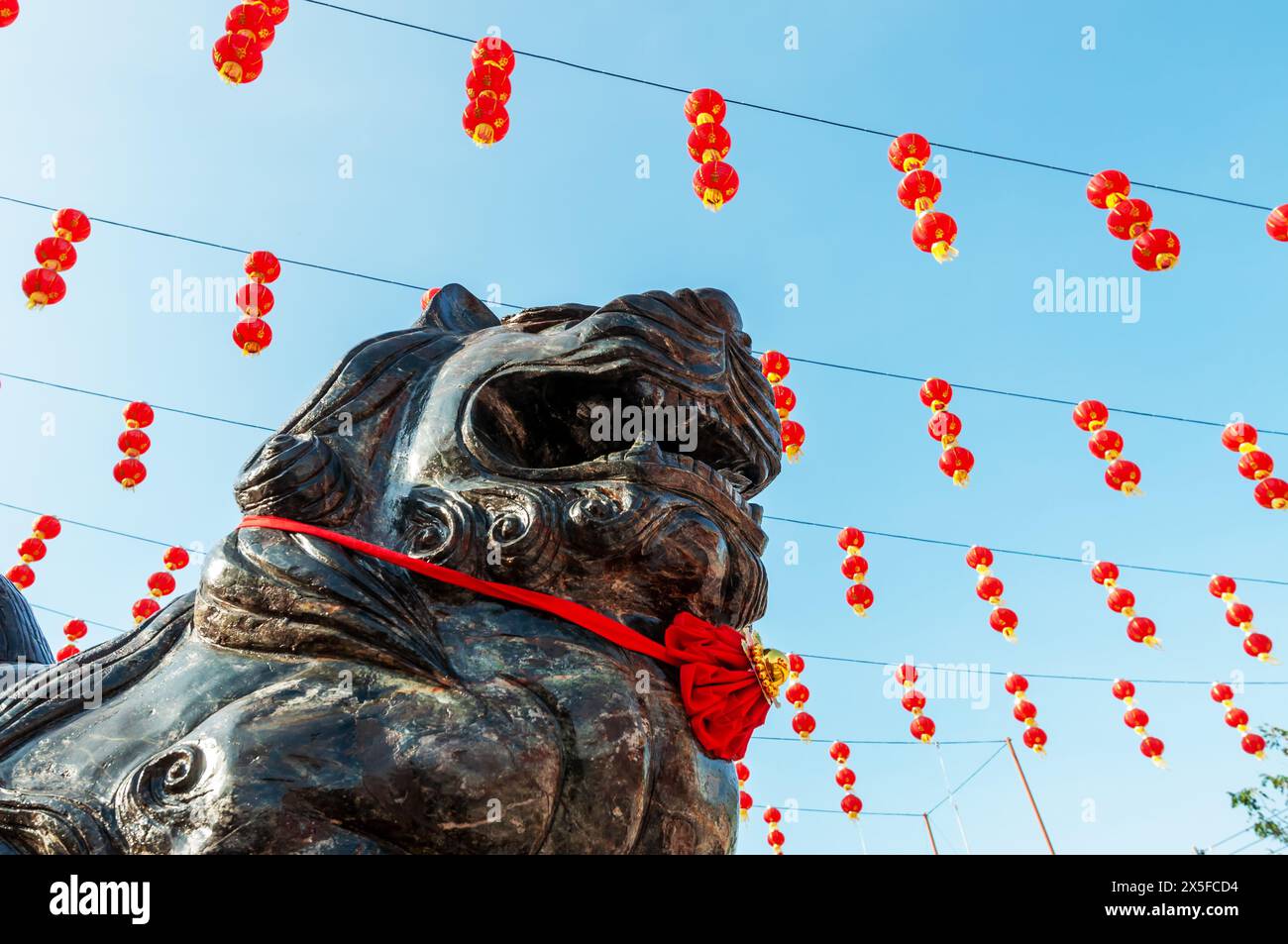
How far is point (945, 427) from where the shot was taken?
729 centimetres

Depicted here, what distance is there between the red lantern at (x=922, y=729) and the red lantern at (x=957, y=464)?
387 centimetres

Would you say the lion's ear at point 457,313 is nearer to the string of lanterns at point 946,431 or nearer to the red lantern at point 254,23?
the red lantern at point 254,23

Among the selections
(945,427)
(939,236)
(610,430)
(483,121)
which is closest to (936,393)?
(945,427)

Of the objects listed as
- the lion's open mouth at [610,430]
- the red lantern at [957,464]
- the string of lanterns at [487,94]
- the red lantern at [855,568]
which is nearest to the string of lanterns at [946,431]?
the red lantern at [957,464]

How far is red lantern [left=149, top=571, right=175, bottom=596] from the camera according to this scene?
8.23m

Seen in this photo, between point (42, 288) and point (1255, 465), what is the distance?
8687mm

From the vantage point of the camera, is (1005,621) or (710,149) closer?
(710,149)

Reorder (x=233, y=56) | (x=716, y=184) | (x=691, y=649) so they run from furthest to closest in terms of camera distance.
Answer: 1. (x=716, y=184)
2. (x=233, y=56)
3. (x=691, y=649)

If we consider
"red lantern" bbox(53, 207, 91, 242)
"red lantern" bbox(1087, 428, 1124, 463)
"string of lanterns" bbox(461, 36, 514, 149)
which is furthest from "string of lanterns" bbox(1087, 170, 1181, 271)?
"red lantern" bbox(53, 207, 91, 242)

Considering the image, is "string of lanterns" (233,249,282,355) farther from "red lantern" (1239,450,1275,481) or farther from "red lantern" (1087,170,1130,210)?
"red lantern" (1239,450,1275,481)

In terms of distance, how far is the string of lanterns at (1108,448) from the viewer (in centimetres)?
738

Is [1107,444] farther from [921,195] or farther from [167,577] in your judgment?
[167,577]

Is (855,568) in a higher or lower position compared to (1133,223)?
lower
